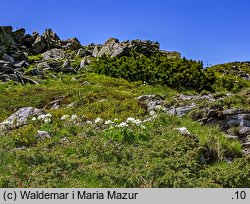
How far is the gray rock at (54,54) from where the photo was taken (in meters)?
53.5

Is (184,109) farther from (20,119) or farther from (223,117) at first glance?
(20,119)

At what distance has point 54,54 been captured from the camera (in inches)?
2186

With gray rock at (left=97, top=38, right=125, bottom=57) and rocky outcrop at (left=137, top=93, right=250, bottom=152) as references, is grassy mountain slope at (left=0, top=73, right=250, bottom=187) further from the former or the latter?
gray rock at (left=97, top=38, right=125, bottom=57)

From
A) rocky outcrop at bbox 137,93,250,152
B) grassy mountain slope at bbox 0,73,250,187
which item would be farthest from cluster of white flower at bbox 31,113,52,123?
rocky outcrop at bbox 137,93,250,152

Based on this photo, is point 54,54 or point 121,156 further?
point 54,54

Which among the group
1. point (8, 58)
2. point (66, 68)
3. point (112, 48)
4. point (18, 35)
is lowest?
point (66, 68)

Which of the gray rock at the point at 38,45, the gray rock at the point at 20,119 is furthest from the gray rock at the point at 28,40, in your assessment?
the gray rock at the point at 20,119

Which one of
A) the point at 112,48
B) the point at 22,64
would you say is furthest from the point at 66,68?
the point at 112,48

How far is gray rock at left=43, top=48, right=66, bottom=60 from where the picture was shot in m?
53.5

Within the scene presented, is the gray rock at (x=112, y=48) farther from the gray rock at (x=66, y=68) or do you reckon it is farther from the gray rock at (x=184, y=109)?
the gray rock at (x=184, y=109)

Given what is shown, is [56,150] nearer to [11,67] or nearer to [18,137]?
[18,137]

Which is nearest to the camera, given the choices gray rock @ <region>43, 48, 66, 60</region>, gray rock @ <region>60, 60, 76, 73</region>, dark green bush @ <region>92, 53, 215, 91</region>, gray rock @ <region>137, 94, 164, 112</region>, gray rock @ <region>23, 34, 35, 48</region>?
gray rock @ <region>137, 94, 164, 112</region>

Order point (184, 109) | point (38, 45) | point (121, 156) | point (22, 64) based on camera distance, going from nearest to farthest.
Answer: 1. point (121, 156)
2. point (184, 109)
3. point (22, 64)
4. point (38, 45)

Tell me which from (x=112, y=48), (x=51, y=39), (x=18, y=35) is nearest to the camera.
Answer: (x=112, y=48)
